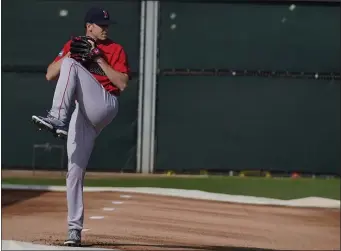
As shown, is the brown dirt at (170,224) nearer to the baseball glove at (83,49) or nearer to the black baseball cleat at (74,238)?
the black baseball cleat at (74,238)

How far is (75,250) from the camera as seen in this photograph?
16.5 ft

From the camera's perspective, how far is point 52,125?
514cm

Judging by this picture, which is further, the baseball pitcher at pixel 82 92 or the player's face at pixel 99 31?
the player's face at pixel 99 31

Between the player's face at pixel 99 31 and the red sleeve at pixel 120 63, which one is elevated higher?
the player's face at pixel 99 31

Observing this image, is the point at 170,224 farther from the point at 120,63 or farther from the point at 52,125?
the point at 52,125

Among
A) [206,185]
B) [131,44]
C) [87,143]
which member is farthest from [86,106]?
[131,44]

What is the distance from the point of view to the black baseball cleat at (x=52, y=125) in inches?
198

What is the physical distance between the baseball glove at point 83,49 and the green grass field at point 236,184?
31.4ft

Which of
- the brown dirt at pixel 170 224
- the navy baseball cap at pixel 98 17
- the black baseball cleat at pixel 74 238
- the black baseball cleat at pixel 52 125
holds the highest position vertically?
the navy baseball cap at pixel 98 17

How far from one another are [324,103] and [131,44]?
4.80m

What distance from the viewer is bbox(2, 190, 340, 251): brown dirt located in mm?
6887

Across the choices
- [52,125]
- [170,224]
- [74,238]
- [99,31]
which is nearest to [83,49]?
[99,31]

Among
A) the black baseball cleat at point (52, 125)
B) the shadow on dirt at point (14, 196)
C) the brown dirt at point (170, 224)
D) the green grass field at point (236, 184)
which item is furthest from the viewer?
the green grass field at point (236, 184)

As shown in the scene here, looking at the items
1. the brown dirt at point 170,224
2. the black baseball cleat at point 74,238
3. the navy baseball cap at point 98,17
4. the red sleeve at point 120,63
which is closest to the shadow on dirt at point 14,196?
the brown dirt at point 170,224
